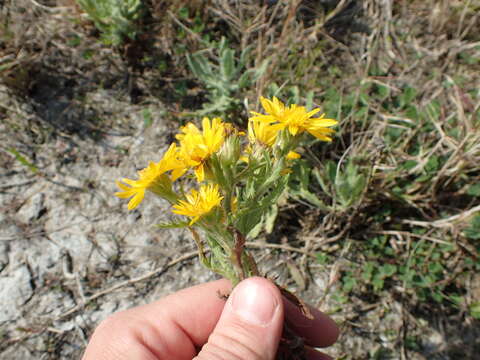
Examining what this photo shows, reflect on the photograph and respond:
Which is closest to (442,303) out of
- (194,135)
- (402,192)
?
(402,192)

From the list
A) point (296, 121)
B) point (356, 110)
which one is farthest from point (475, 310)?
point (296, 121)

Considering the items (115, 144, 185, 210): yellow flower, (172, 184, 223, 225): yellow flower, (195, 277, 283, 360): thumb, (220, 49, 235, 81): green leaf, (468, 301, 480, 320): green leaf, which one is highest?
(115, 144, 185, 210): yellow flower

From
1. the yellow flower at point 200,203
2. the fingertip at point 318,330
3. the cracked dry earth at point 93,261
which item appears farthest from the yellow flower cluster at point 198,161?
the cracked dry earth at point 93,261

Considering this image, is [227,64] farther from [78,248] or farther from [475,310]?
[475,310]

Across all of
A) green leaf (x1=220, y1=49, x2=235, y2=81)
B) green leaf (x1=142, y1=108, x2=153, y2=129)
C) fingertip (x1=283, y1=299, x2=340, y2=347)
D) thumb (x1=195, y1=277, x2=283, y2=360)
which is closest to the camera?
thumb (x1=195, y1=277, x2=283, y2=360)

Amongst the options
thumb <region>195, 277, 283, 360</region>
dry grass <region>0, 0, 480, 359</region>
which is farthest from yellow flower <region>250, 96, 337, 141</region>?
dry grass <region>0, 0, 480, 359</region>

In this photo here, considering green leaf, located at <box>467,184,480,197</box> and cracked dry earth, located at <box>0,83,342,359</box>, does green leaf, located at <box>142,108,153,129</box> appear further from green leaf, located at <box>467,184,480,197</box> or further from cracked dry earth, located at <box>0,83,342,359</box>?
green leaf, located at <box>467,184,480,197</box>
